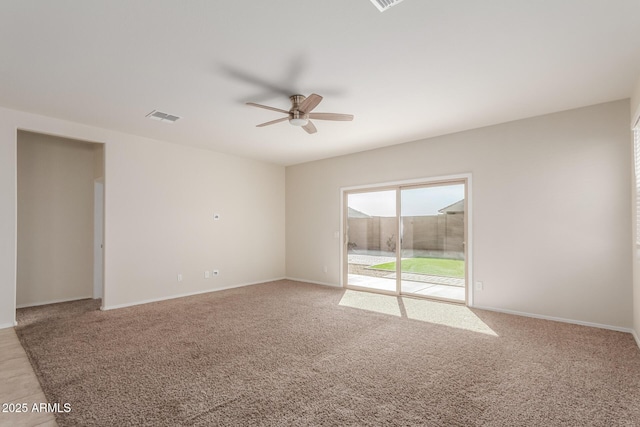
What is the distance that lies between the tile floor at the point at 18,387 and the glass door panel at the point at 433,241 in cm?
497

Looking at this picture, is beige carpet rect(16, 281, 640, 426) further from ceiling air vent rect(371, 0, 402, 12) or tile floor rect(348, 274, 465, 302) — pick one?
ceiling air vent rect(371, 0, 402, 12)

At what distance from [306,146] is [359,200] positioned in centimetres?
156

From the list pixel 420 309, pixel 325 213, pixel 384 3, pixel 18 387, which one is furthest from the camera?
pixel 325 213

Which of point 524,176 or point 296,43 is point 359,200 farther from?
point 296,43

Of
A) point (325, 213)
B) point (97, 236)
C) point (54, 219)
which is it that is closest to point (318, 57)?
point (325, 213)

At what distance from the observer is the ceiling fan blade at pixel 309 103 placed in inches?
123

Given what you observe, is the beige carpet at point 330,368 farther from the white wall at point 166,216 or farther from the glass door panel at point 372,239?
the glass door panel at point 372,239

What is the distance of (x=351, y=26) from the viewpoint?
2424 millimetres

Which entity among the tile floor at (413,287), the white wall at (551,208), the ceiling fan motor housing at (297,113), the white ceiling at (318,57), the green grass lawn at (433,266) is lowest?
the tile floor at (413,287)

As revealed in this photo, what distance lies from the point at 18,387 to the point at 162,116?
10.7 feet

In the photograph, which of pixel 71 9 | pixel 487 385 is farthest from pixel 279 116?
pixel 487 385

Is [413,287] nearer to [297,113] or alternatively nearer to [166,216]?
[297,113]

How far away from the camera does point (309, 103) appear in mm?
3297

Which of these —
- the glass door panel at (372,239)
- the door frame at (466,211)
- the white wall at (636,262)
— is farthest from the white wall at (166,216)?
the white wall at (636,262)
